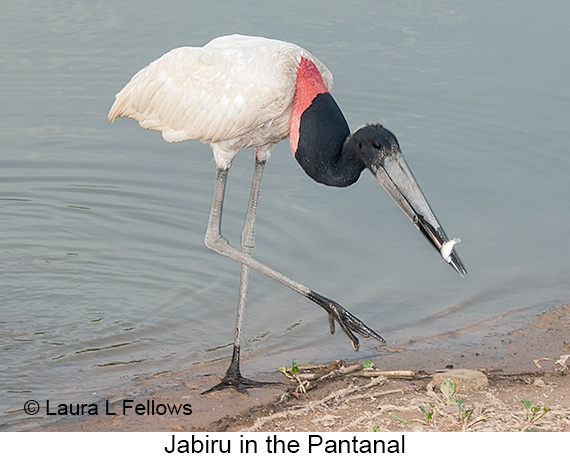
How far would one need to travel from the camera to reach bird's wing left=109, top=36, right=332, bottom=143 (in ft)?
16.9

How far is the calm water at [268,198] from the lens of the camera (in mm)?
6230

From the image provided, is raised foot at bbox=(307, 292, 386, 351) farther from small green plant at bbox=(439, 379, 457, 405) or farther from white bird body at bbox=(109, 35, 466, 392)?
small green plant at bbox=(439, 379, 457, 405)

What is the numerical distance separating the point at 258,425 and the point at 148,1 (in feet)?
30.4

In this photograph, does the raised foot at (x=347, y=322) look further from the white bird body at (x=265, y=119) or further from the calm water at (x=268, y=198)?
the calm water at (x=268, y=198)

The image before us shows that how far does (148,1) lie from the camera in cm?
1273

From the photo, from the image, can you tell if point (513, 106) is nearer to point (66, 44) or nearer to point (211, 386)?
point (66, 44)

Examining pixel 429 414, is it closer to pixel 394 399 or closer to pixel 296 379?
pixel 394 399

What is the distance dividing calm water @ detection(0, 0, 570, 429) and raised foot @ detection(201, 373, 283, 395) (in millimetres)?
445

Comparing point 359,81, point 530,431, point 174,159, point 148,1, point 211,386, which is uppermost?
point 148,1

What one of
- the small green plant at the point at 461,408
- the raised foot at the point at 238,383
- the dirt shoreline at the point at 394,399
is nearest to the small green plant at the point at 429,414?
the dirt shoreline at the point at 394,399

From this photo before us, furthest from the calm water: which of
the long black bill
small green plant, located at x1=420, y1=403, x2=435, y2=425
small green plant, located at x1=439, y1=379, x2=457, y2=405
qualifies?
the long black bill

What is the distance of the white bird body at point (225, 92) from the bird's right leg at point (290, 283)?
191 millimetres

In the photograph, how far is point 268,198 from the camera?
27.0 ft
